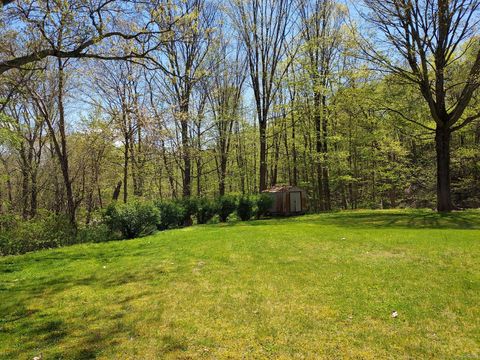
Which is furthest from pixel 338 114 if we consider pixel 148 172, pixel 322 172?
pixel 148 172

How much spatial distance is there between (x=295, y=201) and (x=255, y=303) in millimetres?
16395

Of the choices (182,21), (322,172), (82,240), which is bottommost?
(82,240)

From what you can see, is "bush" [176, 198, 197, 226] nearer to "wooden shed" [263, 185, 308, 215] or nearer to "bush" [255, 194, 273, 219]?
"bush" [255, 194, 273, 219]

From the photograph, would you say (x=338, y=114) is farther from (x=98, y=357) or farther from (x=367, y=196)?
(x=98, y=357)

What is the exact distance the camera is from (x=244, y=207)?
18.5 meters

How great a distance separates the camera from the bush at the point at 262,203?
62.6 feet

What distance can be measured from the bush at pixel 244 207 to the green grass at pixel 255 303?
10239mm

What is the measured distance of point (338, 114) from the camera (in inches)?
958

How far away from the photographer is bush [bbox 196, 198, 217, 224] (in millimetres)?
17500

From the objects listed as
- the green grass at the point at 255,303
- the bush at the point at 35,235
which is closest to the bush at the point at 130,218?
the bush at the point at 35,235

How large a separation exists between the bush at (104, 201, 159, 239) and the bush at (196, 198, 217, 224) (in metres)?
4.35

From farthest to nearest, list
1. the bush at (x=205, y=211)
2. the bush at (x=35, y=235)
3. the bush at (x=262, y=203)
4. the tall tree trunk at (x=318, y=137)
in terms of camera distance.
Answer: the tall tree trunk at (x=318, y=137) < the bush at (x=262, y=203) < the bush at (x=205, y=211) < the bush at (x=35, y=235)

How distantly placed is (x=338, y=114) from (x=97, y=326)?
23.2 meters

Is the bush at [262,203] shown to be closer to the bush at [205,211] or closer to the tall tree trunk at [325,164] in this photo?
the bush at [205,211]
